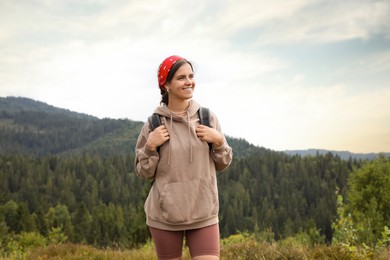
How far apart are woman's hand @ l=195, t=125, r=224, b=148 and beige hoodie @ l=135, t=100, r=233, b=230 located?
46 mm

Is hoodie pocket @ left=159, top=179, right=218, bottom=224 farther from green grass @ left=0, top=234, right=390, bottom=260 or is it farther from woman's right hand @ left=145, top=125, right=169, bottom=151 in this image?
green grass @ left=0, top=234, right=390, bottom=260

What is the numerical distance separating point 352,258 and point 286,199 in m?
129

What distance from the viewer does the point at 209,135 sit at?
3357 millimetres

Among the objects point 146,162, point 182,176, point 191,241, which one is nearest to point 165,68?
point 146,162

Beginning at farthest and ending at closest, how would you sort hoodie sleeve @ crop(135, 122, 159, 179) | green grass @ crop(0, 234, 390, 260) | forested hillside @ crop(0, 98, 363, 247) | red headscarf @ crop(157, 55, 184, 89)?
forested hillside @ crop(0, 98, 363, 247), green grass @ crop(0, 234, 390, 260), red headscarf @ crop(157, 55, 184, 89), hoodie sleeve @ crop(135, 122, 159, 179)

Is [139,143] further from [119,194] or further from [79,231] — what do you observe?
[119,194]

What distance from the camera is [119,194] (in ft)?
424

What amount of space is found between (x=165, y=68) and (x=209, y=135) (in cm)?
72

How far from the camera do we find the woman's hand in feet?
11.0

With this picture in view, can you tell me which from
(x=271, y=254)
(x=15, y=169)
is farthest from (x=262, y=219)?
(x=271, y=254)

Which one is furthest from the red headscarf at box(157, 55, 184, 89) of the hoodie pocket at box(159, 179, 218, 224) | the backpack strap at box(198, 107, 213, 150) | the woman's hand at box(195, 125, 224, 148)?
the hoodie pocket at box(159, 179, 218, 224)

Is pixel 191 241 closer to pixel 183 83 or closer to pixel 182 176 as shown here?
pixel 182 176

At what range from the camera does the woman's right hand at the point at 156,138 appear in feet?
10.9

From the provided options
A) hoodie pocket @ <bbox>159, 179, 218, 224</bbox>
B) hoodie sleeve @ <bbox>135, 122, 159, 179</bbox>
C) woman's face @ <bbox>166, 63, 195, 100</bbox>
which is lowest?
hoodie pocket @ <bbox>159, 179, 218, 224</bbox>
